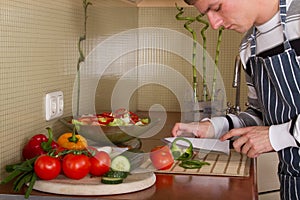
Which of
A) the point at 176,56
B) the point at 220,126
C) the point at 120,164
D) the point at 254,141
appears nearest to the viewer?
the point at 120,164

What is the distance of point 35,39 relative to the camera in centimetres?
158

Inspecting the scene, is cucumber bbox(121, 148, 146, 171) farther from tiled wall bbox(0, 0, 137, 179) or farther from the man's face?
the man's face

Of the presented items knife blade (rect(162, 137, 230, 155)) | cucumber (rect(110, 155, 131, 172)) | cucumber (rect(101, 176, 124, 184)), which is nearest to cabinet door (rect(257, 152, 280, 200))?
knife blade (rect(162, 137, 230, 155))

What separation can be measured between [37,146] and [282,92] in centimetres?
68

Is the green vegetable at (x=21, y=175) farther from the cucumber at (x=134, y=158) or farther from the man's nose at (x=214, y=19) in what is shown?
the man's nose at (x=214, y=19)

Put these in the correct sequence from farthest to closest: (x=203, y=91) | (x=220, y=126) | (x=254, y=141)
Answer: (x=203, y=91) < (x=220, y=126) < (x=254, y=141)

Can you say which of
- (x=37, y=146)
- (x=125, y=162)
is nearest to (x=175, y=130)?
(x=125, y=162)

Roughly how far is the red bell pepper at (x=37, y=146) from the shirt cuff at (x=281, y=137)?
59 centimetres

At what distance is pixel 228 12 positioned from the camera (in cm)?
132

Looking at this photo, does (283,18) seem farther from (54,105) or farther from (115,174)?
(54,105)

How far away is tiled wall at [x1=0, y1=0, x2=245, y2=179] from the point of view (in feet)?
4.57

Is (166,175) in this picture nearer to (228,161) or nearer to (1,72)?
(228,161)

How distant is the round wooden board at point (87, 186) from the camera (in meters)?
1.24

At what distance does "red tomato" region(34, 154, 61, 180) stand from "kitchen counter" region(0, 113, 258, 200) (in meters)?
0.04
